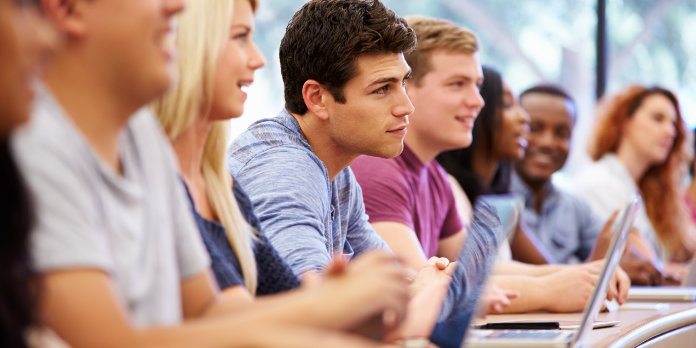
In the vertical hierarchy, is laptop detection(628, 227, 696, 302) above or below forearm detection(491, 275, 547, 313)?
below

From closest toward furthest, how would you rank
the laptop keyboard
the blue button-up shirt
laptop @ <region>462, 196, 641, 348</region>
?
1. laptop @ <region>462, 196, 641, 348</region>
2. the laptop keyboard
3. the blue button-up shirt

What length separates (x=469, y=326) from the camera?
3.51 ft

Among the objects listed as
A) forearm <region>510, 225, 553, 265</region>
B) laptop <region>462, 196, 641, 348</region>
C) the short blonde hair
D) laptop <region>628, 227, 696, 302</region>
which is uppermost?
the short blonde hair

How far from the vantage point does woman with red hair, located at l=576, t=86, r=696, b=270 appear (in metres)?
3.81

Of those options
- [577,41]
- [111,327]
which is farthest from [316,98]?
[577,41]

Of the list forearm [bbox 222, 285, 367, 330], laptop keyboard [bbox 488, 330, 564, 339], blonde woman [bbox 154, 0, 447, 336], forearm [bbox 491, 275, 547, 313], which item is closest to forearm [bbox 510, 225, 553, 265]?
forearm [bbox 491, 275, 547, 313]

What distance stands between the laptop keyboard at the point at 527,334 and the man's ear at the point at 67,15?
82 centimetres

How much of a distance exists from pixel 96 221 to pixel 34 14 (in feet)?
0.60

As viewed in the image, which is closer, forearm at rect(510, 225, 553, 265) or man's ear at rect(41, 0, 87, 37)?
man's ear at rect(41, 0, 87, 37)

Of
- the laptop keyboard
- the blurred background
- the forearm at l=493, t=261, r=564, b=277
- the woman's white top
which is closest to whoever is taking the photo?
the laptop keyboard

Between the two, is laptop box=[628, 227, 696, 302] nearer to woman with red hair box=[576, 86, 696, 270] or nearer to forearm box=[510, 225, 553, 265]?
forearm box=[510, 225, 553, 265]

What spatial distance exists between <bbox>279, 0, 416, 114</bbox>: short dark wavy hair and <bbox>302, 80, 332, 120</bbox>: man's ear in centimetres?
1

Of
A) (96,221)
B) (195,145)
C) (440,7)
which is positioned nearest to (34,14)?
(96,221)

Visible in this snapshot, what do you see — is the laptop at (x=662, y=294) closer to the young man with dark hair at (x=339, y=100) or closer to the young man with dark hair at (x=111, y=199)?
the young man with dark hair at (x=339, y=100)
